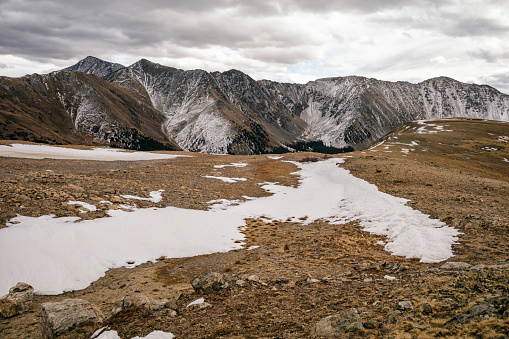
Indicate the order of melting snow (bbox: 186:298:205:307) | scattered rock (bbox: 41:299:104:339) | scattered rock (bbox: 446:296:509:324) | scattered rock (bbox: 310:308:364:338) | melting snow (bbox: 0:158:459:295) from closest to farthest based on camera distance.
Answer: scattered rock (bbox: 446:296:509:324) < scattered rock (bbox: 310:308:364:338) < scattered rock (bbox: 41:299:104:339) < melting snow (bbox: 186:298:205:307) < melting snow (bbox: 0:158:459:295)

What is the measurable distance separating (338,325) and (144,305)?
600 cm

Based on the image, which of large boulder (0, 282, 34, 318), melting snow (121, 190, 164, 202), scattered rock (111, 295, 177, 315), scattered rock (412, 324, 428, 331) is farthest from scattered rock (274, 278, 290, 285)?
melting snow (121, 190, 164, 202)

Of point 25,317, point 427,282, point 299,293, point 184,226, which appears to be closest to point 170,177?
point 184,226

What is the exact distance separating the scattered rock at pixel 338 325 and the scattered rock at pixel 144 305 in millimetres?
4464

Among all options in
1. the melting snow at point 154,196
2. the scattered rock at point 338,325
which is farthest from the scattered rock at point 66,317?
the melting snow at point 154,196

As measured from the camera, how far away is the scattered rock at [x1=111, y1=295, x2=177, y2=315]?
8.19 m

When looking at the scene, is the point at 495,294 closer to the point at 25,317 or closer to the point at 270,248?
the point at 270,248

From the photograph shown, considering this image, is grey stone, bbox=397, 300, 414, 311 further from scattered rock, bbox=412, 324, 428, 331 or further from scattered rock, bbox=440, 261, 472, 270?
scattered rock, bbox=440, 261, 472, 270

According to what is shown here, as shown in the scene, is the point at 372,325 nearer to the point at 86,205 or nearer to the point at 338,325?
the point at 338,325

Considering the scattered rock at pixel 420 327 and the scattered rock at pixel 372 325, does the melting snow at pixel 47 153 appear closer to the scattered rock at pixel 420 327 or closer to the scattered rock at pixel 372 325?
the scattered rock at pixel 372 325

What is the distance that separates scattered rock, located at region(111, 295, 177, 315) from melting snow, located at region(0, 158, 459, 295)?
348 centimetres

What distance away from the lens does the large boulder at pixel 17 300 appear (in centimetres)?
820

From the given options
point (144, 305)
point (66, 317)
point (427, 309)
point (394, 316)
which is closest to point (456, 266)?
point (427, 309)

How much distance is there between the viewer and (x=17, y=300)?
8500 mm
